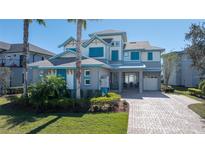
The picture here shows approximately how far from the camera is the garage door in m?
25.5

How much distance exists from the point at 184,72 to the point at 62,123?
30.8 m

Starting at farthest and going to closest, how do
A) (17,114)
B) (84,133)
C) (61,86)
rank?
(61,86) → (17,114) → (84,133)

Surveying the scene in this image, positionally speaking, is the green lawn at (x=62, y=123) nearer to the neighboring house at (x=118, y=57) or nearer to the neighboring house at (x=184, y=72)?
the neighboring house at (x=118, y=57)

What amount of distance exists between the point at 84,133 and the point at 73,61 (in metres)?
11.4

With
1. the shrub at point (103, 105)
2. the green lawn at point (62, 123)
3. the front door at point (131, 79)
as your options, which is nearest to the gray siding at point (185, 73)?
the front door at point (131, 79)

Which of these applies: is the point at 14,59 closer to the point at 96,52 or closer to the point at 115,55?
the point at 96,52

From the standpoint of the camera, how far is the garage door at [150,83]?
25.5 meters

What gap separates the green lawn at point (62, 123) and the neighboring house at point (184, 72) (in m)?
26.4

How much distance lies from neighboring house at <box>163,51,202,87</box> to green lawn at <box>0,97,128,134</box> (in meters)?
26.4

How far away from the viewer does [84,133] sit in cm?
756
